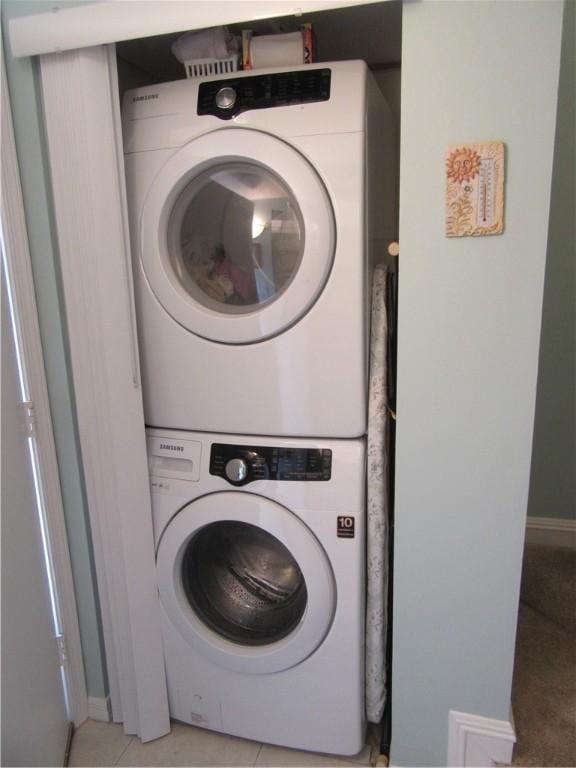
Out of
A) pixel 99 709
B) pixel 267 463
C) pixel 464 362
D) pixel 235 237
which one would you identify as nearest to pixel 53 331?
pixel 235 237

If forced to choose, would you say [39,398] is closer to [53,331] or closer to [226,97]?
[53,331]

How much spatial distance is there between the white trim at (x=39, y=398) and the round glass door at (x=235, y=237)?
0.36 meters

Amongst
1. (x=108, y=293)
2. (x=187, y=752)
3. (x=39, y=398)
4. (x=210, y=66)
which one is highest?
(x=210, y=66)

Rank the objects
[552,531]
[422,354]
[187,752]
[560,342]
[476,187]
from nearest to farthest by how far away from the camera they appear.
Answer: [476,187], [422,354], [187,752], [560,342], [552,531]

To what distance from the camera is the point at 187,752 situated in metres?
1.46

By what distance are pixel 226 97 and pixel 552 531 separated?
2056 millimetres

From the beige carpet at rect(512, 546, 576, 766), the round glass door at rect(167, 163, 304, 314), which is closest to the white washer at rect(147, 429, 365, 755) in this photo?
the round glass door at rect(167, 163, 304, 314)

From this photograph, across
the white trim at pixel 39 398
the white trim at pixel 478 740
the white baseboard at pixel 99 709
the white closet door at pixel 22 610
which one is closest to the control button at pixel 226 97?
the white trim at pixel 39 398

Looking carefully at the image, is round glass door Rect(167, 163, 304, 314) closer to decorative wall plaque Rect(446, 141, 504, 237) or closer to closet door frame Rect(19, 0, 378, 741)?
closet door frame Rect(19, 0, 378, 741)

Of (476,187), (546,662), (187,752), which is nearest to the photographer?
(476,187)

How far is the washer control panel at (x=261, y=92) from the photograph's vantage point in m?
1.15

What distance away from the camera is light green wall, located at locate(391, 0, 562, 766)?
99 centimetres

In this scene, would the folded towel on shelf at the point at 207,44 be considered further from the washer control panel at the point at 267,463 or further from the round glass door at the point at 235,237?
the washer control panel at the point at 267,463

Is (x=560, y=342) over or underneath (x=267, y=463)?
over
